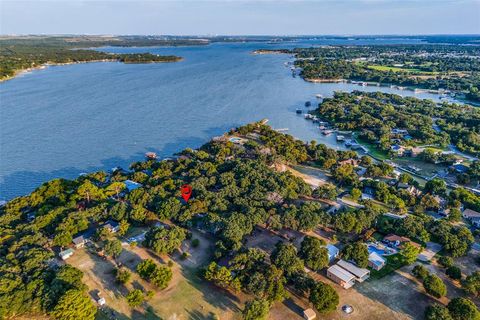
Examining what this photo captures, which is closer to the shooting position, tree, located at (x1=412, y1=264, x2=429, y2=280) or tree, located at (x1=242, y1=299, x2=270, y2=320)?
tree, located at (x1=242, y1=299, x2=270, y2=320)

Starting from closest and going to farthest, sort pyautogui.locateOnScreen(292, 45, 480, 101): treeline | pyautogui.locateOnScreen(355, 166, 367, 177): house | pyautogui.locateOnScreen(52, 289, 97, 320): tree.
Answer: pyautogui.locateOnScreen(52, 289, 97, 320): tree, pyautogui.locateOnScreen(355, 166, 367, 177): house, pyautogui.locateOnScreen(292, 45, 480, 101): treeline

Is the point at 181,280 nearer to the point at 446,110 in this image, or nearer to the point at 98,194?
the point at 98,194

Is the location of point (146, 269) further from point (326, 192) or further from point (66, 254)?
point (326, 192)

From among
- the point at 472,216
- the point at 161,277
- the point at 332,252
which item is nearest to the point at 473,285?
the point at 332,252

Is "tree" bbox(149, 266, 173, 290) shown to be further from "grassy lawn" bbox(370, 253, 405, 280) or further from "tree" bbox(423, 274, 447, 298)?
"tree" bbox(423, 274, 447, 298)

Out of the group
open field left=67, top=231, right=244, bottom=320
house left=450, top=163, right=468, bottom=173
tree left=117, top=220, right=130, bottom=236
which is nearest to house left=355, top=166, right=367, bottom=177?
house left=450, top=163, right=468, bottom=173

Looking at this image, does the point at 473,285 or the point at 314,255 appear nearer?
the point at 473,285

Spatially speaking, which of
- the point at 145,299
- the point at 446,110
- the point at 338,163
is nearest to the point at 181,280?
the point at 145,299
